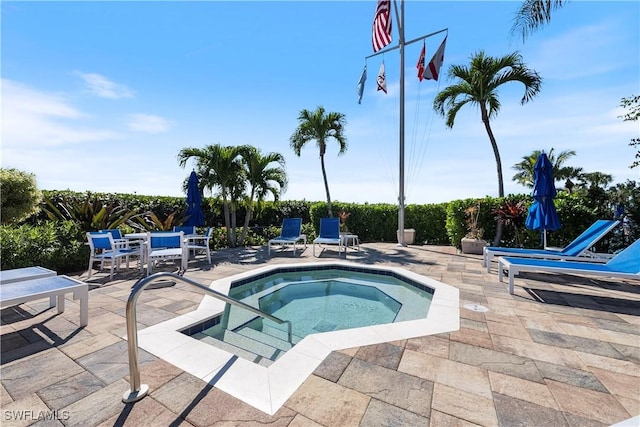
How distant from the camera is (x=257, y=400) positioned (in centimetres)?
197

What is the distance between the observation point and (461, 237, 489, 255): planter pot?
30.9ft

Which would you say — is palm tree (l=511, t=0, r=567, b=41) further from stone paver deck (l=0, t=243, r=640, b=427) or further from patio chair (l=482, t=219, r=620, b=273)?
stone paver deck (l=0, t=243, r=640, b=427)

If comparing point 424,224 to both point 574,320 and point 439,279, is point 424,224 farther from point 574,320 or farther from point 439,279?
point 574,320

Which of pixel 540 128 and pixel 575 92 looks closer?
pixel 575 92

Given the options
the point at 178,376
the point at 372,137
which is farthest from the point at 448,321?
the point at 372,137

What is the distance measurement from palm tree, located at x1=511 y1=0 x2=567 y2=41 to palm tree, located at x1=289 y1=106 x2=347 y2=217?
307 inches

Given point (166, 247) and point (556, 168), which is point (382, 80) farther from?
point (556, 168)

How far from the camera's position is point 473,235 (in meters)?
9.98

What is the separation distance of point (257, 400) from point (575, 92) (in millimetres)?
9198

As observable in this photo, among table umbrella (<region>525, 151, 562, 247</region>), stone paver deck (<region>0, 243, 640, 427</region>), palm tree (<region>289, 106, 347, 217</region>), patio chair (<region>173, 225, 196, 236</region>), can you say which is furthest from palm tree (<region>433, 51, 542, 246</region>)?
patio chair (<region>173, 225, 196, 236</region>)

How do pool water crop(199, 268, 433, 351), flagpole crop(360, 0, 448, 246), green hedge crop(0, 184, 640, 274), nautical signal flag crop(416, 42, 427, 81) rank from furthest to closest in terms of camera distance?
1. flagpole crop(360, 0, 448, 246)
2. nautical signal flag crop(416, 42, 427, 81)
3. green hedge crop(0, 184, 640, 274)
4. pool water crop(199, 268, 433, 351)

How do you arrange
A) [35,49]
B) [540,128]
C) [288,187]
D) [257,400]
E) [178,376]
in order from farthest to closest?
[288,187]
[540,128]
[35,49]
[178,376]
[257,400]

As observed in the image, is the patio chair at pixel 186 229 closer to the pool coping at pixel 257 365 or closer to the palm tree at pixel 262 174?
the palm tree at pixel 262 174

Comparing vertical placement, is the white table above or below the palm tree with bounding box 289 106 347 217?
below
